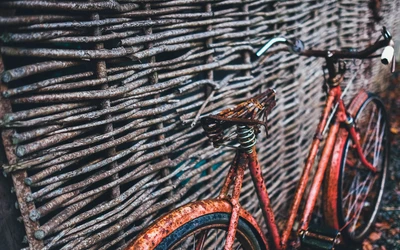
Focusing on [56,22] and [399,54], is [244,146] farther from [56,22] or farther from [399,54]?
[399,54]

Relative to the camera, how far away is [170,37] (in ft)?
7.43

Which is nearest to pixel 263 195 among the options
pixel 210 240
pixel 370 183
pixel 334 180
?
pixel 210 240

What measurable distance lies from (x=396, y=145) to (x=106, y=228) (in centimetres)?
376

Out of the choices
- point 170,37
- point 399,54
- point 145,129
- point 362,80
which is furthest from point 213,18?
point 399,54

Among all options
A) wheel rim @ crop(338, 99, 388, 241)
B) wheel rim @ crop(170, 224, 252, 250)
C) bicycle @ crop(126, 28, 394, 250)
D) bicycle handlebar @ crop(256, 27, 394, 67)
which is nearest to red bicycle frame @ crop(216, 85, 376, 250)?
bicycle @ crop(126, 28, 394, 250)

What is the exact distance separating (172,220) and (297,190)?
3.57 ft

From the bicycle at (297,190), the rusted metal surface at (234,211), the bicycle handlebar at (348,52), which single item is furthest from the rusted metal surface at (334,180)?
the rusted metal surface at (234,211)

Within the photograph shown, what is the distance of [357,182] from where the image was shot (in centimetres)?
331

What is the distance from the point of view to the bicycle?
1797 millimetres

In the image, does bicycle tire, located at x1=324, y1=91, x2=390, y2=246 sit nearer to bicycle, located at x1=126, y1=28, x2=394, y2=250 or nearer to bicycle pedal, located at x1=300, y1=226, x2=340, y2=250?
bicycle, located at x1=126, y1=28, x2=394, y2=250

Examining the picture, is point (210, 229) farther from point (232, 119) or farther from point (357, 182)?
point (357, 182)

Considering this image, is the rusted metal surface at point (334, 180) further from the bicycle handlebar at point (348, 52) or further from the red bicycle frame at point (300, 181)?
the bicycle handlebar at point (348, 52)

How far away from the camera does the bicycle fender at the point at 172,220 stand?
5.33 ft

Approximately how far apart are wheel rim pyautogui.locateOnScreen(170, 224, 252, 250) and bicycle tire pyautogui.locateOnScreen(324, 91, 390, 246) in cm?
76
